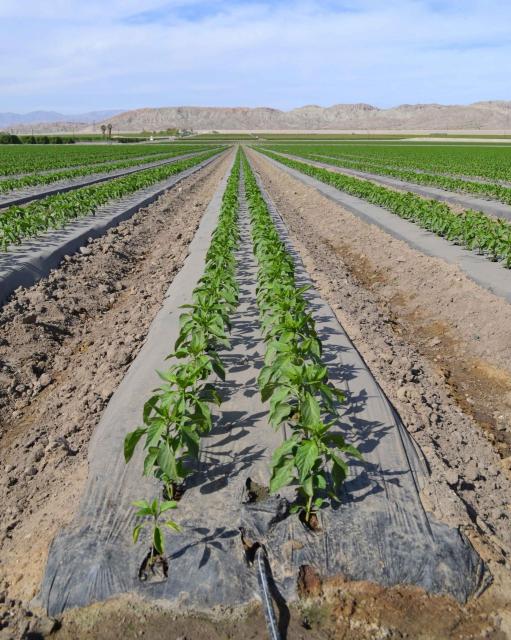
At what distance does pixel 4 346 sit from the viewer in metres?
6.73

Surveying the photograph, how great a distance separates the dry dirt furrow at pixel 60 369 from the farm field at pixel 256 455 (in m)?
0.03

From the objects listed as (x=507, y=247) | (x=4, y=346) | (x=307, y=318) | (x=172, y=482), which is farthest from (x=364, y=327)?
(x=4, y=346)

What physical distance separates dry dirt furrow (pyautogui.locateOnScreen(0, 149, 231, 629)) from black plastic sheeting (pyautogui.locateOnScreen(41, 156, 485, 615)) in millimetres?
254

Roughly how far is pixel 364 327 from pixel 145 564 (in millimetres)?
4900

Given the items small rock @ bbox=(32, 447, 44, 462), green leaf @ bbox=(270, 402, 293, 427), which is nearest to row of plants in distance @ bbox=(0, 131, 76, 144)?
small rock @ bbox=(32, 447, 44, 462)

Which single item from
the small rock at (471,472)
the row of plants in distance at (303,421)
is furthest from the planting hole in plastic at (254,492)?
the small rock at (471,472)

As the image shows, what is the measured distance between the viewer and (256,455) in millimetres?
3975

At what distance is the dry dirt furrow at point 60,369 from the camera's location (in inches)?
141

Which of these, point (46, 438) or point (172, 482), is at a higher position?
point (172, 482)

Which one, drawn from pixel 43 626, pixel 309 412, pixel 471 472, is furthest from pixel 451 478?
pixel 43 626

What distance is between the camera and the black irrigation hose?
2715mm

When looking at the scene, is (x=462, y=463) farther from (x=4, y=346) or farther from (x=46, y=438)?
(x=4, y=346)

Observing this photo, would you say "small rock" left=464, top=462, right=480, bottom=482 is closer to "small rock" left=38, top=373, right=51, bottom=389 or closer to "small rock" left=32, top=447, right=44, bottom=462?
"small rock" left=32, top=447, right=44, bottom=462

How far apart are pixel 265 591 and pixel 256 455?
1.20m
